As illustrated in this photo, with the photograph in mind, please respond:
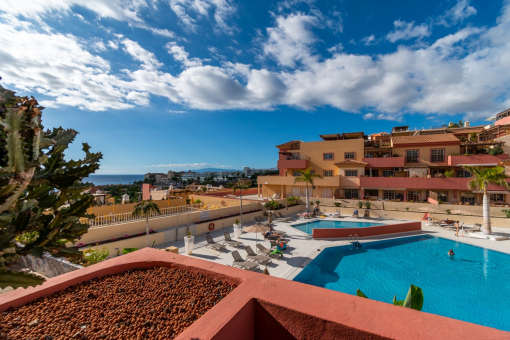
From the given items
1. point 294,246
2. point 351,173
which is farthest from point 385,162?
point 294,246

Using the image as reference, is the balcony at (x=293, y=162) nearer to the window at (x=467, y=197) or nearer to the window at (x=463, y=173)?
the window at (x=463, y=173)

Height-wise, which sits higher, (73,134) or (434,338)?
(73,134)

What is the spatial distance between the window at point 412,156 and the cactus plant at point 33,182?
35.3 metres

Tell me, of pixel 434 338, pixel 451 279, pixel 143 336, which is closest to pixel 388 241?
pixel 451 279

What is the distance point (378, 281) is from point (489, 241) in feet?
39.7

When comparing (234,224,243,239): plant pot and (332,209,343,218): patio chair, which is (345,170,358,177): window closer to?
(332,209,343,218): patio chair

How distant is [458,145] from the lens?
2780cm

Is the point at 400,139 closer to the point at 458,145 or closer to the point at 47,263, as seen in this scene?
the point at 458,145

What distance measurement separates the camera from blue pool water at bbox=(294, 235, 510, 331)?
8945 mm

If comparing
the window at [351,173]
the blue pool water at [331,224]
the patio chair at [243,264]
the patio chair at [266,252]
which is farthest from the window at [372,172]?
the patio chair at [243,264]

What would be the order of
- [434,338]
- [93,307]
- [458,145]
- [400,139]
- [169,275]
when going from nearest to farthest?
[434,338], [93,307], [169,275], [458,145], [400,139]

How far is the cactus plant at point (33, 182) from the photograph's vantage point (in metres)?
1.81

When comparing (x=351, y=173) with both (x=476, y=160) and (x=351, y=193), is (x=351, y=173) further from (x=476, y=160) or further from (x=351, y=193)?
(x=476, y=160)

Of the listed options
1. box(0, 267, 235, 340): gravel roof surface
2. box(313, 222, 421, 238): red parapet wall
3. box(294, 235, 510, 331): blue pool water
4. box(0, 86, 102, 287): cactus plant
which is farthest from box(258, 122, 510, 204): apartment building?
box(0, 86, 102, 287): cactus plant
